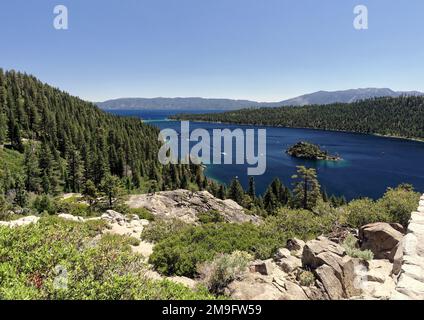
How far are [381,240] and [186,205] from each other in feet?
112

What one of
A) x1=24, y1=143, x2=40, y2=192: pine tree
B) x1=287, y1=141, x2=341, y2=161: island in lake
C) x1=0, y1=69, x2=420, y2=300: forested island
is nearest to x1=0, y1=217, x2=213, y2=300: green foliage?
x1=0, y1=69, x2=420, y2=300: forested island

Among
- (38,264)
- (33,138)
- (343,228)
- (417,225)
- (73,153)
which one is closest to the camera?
(38,264)

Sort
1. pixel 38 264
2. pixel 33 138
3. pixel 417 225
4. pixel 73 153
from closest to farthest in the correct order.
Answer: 1. pixel 38 264
2. pixel 417 225
3. pixel 73 153
4. pixel 33 138

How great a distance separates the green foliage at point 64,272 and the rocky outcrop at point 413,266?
6.10 m

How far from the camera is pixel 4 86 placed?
107 metres

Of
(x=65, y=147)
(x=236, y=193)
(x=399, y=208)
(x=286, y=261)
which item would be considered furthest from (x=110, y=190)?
(x=65, y=147)

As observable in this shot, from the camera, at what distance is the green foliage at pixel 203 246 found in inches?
623

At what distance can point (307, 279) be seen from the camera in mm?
12844

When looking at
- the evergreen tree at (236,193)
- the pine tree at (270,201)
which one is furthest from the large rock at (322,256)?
the evergreen tree at (236,193)

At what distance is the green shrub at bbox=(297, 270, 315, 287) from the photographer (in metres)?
12.8

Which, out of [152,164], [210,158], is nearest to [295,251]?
[152,164]

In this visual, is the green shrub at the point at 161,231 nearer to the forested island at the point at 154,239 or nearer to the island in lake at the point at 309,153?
the forested island at the point at 154,239
